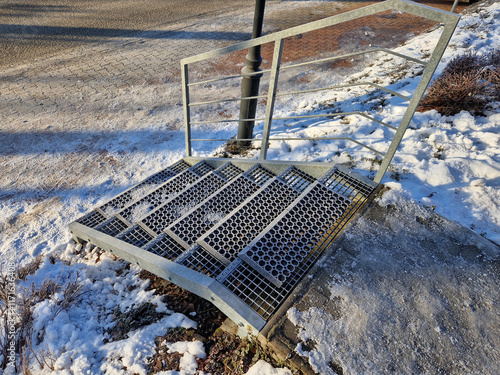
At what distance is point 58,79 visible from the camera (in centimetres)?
693

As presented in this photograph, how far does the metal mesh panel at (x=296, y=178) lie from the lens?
309 cm

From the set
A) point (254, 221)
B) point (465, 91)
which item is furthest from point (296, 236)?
point (465, 91)

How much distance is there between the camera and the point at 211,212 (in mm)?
2928

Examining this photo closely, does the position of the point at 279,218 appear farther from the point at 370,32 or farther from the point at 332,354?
the point at 370,32

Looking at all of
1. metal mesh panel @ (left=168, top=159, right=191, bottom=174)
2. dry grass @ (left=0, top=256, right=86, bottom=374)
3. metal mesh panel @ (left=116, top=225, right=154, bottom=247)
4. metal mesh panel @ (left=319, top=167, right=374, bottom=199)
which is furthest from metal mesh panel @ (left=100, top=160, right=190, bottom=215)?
metal mesh panel @ (left=319, top=167, right=374, bottom=199)

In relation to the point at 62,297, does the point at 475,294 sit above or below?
above

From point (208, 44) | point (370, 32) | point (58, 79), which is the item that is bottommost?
point (58, 79)

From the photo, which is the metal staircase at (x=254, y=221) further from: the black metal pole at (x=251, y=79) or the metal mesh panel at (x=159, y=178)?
the black metal pole at (x=251, y=79)

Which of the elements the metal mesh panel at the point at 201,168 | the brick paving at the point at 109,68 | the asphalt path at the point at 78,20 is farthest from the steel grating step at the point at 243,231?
the asphalt path at the point at 78,20

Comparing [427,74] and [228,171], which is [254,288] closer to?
[427,74]

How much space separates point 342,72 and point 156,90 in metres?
4.26

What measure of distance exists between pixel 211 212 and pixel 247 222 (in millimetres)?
501

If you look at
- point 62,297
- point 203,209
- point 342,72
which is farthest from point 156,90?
point 62,297

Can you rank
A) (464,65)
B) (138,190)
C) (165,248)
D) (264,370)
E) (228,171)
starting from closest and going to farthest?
1. (264,370)
2. (165,248)
3. (228,171)
4. (138,190)
5. (464,65)
